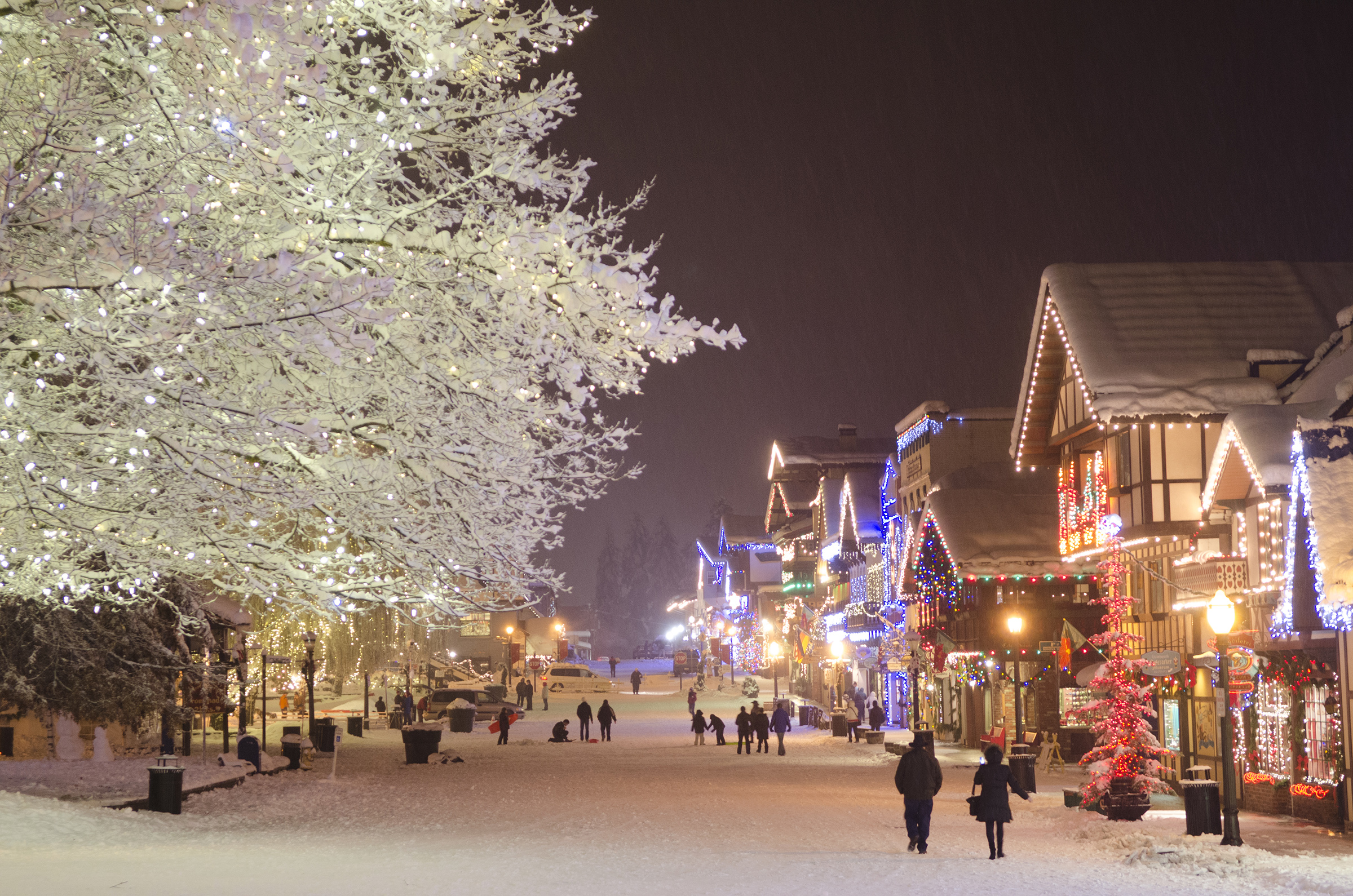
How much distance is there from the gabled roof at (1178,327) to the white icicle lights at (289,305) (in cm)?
1756

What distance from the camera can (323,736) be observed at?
37.0 meters

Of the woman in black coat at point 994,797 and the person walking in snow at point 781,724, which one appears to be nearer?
the woman in black coat at point 994,797

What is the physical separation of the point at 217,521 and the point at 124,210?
4.50m

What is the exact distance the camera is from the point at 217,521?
12016 mm

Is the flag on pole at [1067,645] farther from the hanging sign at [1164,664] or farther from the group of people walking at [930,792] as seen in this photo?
the group of people walking at [930,792]

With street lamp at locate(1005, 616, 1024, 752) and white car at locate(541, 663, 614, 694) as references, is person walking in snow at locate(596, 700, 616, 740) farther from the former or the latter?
white car at locate(541, 663, 614, 694)

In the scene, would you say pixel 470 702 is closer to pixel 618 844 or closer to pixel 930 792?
pixel 618 844

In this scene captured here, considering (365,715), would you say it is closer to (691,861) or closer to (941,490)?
(941,490)

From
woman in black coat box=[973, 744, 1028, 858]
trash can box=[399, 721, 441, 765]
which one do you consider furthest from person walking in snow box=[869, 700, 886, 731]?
woman in black coat box=[973, 744, 1028, 858]

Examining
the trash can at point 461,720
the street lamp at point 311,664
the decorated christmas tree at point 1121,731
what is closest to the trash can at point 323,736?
the street lamp at point 311,664

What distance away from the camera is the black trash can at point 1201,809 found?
1806 cm

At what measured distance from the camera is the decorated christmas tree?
819 inches

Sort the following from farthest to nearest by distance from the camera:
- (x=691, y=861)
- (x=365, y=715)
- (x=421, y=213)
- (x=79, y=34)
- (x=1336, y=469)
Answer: (x=365, y=715), (x=1336, y=469), (x=691, y=861), (x=421, y=213), (x=79, y=34)

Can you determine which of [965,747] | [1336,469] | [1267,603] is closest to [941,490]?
[965,747]
